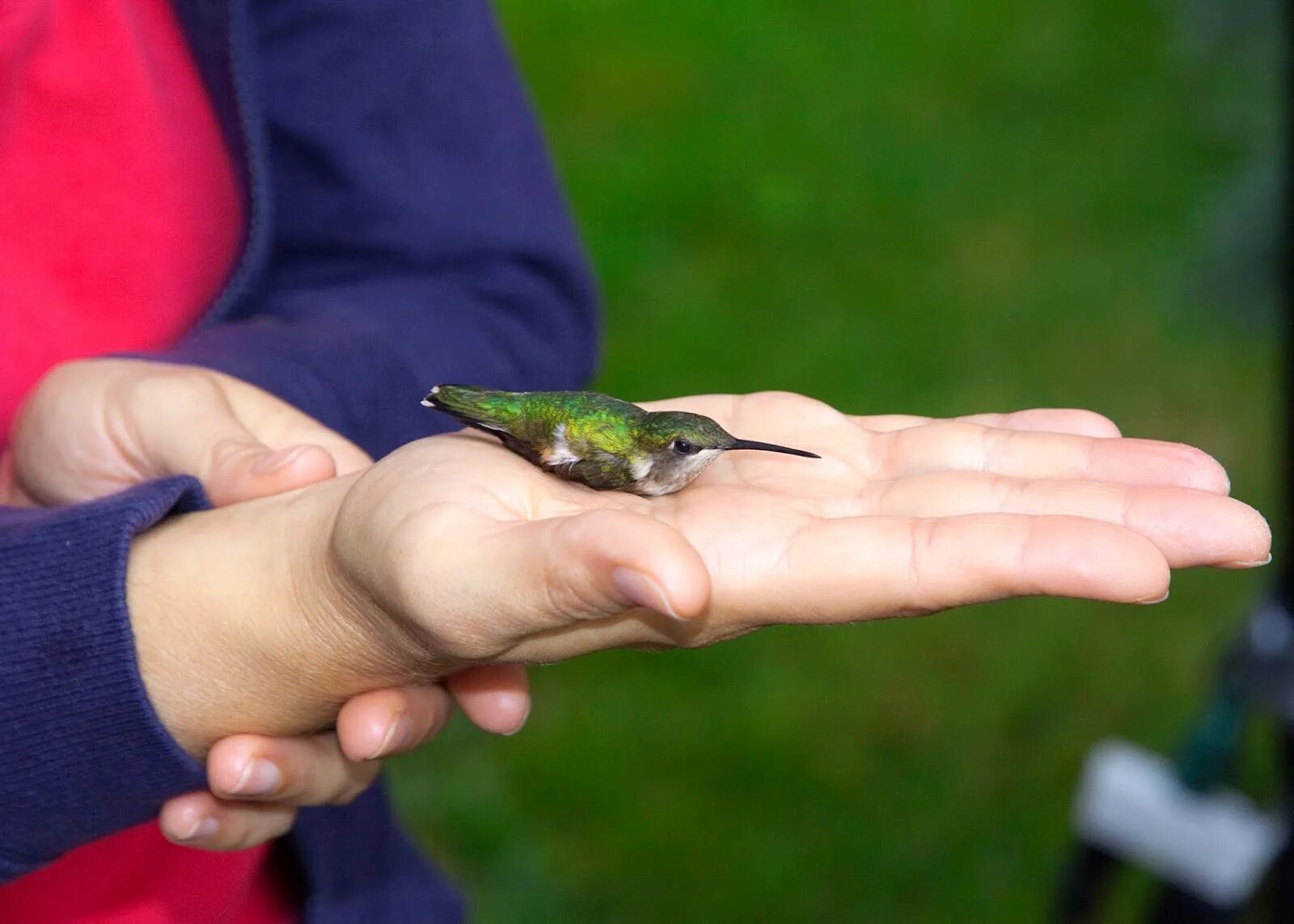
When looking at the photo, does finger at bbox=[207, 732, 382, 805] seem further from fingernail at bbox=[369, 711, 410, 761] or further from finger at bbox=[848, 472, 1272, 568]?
finger at bbox=[848, 472, 1272, 568]

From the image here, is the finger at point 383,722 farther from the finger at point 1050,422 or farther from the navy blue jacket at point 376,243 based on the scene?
the finger at point 1050,422

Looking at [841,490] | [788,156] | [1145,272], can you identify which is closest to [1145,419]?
[1145,272]

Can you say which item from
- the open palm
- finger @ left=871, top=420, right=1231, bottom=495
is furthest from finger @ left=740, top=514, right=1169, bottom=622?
finger @ left=871, top=420, right=1231, bottom=495

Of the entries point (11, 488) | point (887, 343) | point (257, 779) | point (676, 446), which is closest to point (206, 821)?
point (257, 779)

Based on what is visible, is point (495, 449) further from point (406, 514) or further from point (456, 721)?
point (456, 721)

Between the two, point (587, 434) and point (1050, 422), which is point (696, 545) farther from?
point (587, 434)

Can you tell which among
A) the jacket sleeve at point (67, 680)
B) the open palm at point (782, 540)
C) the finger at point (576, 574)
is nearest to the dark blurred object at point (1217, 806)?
the open palm at point (782, 540)
